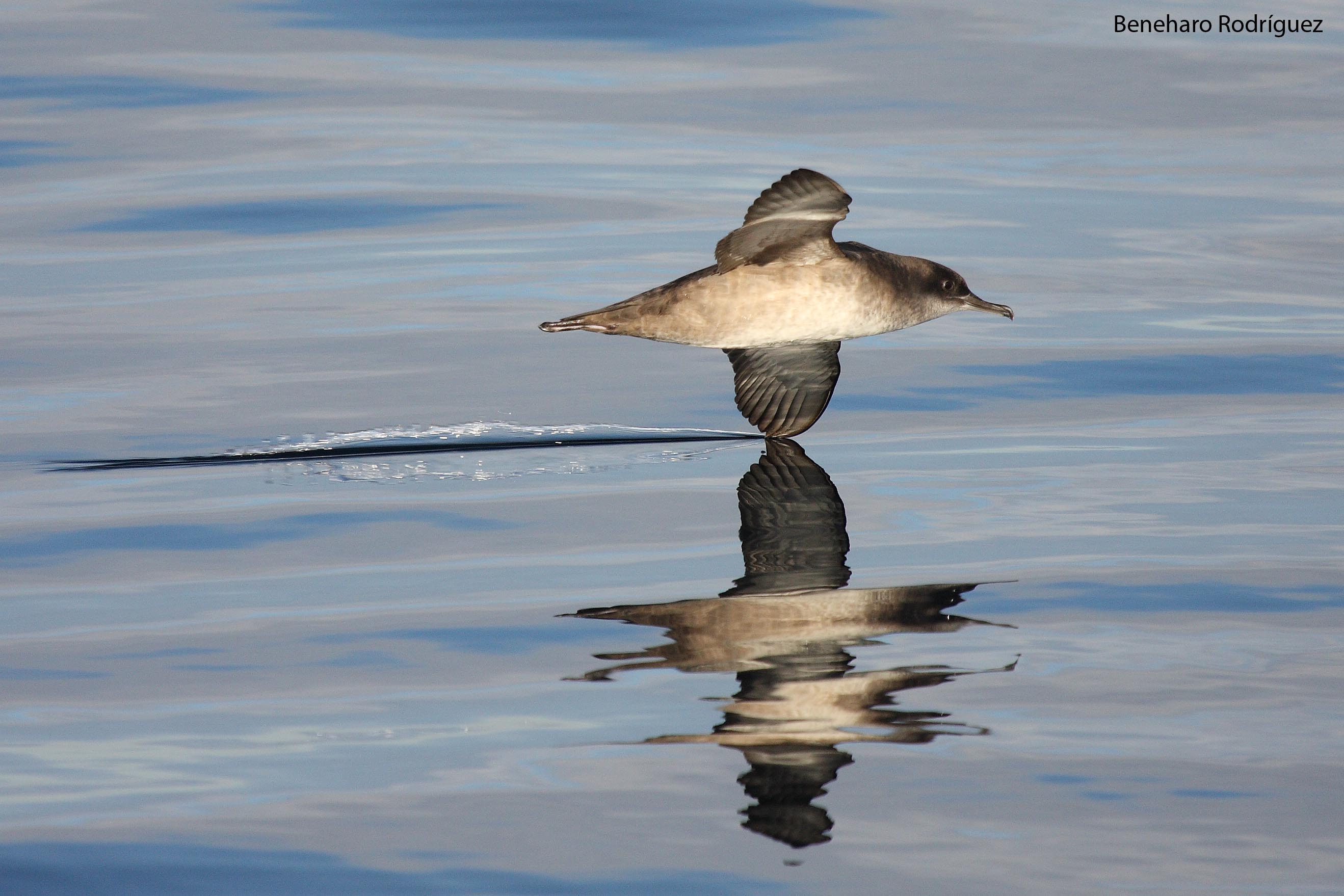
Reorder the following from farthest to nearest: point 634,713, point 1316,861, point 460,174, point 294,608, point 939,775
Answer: point 460,174 < point 294,608 < point 634,713 < point 939,775 < point 1316,861

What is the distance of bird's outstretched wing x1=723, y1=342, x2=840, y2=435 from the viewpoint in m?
9.91

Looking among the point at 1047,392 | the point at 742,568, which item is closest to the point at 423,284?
the point at 1047,392

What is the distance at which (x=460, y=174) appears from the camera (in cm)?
1762

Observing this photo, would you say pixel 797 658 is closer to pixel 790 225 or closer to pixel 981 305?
pixel 790 225

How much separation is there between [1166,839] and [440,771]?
7.03ft

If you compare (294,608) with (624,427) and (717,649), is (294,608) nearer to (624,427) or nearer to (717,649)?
(717,649)

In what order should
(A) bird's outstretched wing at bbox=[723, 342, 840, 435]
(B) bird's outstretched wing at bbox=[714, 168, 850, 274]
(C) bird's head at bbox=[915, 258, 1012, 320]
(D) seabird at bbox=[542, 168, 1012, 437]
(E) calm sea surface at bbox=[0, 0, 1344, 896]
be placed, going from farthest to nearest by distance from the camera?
1. (C) bird's head at bbox=[915, 258, 1012, 320]
2. (A) bird's outstretched wing at bbox=[723, 342, 840, 435]
3. (D) seabird at bbox=[542, 168, 1012, 437]
4. (B) bird's outstretched wing at bbox=[714, 168, 850, 274]
5. (E) calm sea surface at bbox=[0, 0, 1344, 896]

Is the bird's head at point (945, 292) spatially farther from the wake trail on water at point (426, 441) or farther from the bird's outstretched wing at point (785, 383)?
the wake trail on water at point (426, 441)

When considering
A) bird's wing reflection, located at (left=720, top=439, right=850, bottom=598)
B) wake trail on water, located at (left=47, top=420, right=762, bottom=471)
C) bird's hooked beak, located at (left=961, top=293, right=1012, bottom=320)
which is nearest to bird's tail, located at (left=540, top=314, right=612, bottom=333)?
wake trail on water, located at (left=47, top=420, right=762, bottom=471)

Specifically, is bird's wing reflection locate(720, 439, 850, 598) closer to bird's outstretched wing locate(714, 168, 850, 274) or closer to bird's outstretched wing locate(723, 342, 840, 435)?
bird's outstretched wing locate(723, 342, 840, 435)

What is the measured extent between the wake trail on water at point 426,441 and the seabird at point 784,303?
37 centimetres

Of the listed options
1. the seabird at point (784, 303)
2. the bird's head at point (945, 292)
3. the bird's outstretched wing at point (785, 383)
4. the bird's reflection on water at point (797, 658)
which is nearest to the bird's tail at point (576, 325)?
the seabird at point (784, 303)

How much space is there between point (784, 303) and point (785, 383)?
81 cm

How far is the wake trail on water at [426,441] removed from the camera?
9258mm
